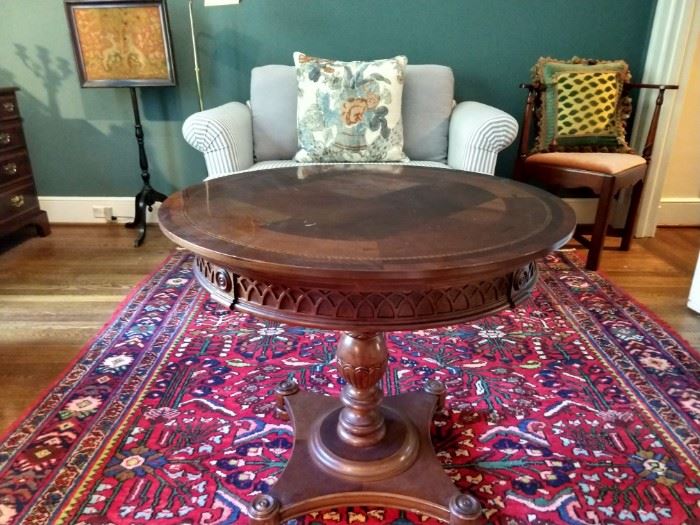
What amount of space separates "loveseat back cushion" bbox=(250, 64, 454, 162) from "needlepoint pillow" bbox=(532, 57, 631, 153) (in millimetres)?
578

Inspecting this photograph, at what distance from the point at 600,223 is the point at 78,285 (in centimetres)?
240

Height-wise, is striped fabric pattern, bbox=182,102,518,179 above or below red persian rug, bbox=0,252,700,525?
above

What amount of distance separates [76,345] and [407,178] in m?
1.30

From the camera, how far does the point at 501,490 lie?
119cm

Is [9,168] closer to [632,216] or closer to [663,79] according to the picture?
[632,216]

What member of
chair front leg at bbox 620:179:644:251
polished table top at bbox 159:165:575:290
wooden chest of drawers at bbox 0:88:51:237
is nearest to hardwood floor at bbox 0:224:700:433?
chair front leg at bbox 620:179:644:251

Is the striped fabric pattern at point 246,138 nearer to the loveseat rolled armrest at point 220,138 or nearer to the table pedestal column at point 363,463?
the loveseat rolled armrest at point 220,138

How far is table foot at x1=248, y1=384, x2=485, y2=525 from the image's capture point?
1.05 meters

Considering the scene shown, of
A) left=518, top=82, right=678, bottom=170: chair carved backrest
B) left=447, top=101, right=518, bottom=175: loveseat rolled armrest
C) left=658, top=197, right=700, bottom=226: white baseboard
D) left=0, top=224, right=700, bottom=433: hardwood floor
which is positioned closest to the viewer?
left=0, top=224, right=700, bottom=433: hardwood floor

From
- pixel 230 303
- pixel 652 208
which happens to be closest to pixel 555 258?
pixel 652 208

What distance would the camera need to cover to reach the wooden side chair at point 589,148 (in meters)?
2.36

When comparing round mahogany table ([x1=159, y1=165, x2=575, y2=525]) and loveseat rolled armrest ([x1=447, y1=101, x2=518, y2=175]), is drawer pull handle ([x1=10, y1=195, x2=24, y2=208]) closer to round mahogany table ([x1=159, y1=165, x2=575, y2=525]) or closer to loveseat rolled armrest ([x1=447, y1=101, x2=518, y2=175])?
round mahogany table ([x1=159, y1=165, x2=575, y2=525])

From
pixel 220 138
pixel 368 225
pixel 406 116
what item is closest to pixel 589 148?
pixel 406 116

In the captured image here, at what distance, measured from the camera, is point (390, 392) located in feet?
5.09
